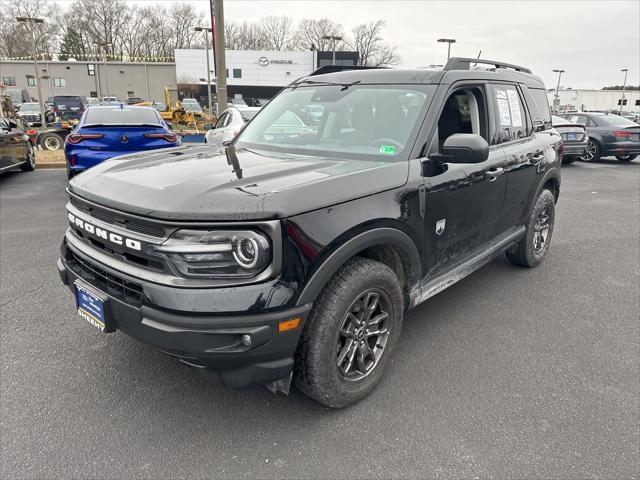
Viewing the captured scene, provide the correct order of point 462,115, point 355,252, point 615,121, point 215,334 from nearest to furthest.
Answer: point 215,334
point 355,252
point 462,115
point 615,121

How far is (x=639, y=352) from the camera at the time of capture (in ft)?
10.9

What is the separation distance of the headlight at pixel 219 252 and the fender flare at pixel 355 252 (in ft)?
0.88

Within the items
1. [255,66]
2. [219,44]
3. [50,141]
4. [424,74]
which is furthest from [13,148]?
[255,66]

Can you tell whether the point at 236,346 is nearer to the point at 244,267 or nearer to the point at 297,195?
the point at 244,267

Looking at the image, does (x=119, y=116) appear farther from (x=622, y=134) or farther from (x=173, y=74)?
(x=173, y=74)

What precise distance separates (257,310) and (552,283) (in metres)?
3.67

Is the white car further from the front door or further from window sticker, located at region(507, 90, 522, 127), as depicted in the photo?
the front door

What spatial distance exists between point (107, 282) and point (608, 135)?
54.2 ft

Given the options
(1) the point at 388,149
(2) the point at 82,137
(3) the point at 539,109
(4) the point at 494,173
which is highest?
(3) the point at 539,109

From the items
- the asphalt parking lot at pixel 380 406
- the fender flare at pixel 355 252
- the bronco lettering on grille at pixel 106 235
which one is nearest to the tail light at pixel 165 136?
the asphalt parking lot at pixel 380 406

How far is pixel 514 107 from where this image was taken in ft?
13.5

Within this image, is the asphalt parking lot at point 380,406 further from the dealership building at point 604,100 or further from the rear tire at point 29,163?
the dealership building at point 604,100

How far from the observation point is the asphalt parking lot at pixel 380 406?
7.38 feet

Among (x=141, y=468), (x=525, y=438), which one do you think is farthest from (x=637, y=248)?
(x=141, y=468)
